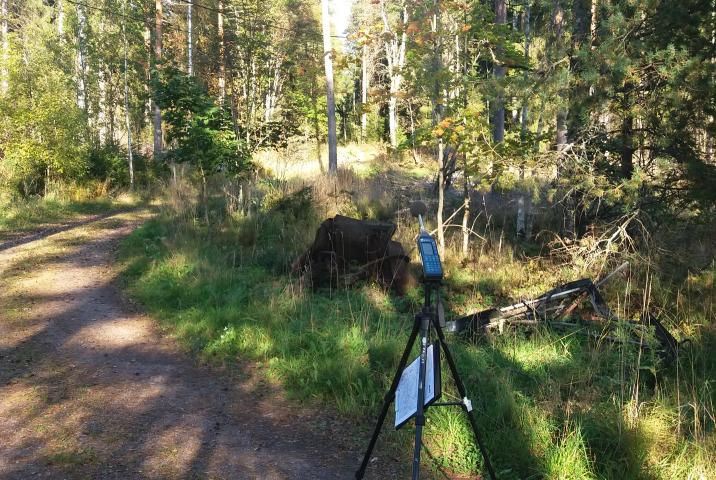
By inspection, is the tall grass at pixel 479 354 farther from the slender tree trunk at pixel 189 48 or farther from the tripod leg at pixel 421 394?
the slender tree trunk at pixel 189 48

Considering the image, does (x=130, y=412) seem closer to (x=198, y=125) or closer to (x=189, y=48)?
(x=198, y=125)

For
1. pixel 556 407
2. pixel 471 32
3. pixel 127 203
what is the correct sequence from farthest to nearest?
pixel 127 203 < pixel 471 32 < pixel 556 407


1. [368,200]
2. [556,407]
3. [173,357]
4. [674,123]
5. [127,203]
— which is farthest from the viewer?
[127,203]

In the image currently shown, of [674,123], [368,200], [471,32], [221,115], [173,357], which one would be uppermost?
[471,32]

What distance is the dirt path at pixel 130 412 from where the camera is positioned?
12.2 feet

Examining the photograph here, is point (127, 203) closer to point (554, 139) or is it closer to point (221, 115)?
point (221, 115)

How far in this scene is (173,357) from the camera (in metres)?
5.89

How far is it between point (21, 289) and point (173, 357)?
139 inches

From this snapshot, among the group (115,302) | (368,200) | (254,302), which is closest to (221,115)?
(368,200)

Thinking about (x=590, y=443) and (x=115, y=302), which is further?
Result: (x=115, y=302)

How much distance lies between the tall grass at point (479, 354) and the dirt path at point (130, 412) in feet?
1.27

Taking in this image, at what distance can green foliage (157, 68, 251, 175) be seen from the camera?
11.1 m

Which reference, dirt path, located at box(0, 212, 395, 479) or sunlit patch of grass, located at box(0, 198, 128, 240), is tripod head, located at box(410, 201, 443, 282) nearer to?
dirt path, located at box(0, 212, 395, 479)

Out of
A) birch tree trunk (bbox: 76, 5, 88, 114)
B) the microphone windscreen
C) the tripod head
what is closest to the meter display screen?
the tripod head
